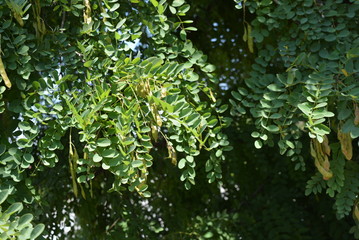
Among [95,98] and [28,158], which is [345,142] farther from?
[28,158]

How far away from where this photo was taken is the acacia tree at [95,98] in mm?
1581

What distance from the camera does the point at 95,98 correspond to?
5.38ft

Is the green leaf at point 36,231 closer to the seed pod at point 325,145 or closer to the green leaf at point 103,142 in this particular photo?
the green leaf at point 103,142

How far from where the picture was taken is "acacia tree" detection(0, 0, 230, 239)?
1.58m

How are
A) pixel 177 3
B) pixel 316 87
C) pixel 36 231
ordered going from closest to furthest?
pixel 36 231, pixel 316 87, pixel 177 3

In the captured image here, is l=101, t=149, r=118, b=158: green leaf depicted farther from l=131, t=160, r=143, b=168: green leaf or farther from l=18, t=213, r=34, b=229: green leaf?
l=18, t=213, r=34, b=229: green leaf

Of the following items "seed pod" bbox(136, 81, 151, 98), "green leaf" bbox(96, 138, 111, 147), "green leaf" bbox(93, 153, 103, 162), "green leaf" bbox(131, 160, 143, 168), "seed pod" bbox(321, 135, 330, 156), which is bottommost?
"seed pod" bbox(321, 135, 330, 156)

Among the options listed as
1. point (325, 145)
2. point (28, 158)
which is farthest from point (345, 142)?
point (28, 158)

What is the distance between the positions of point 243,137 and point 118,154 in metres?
1.28

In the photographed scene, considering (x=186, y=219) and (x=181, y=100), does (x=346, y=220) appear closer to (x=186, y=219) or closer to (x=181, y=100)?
(x=186, y=219)

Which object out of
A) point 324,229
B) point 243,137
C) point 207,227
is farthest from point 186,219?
point 324,229

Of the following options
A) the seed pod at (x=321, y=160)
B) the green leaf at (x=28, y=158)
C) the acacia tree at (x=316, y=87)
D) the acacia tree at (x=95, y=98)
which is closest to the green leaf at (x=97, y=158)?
the acacia tree at (x=95, y=98)

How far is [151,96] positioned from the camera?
62.1 inches

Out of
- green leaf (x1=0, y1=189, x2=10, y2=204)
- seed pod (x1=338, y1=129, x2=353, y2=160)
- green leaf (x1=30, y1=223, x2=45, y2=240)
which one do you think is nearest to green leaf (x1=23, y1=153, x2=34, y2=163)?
green leaf (x1=0, y1=189, x2=10, y2=204)
